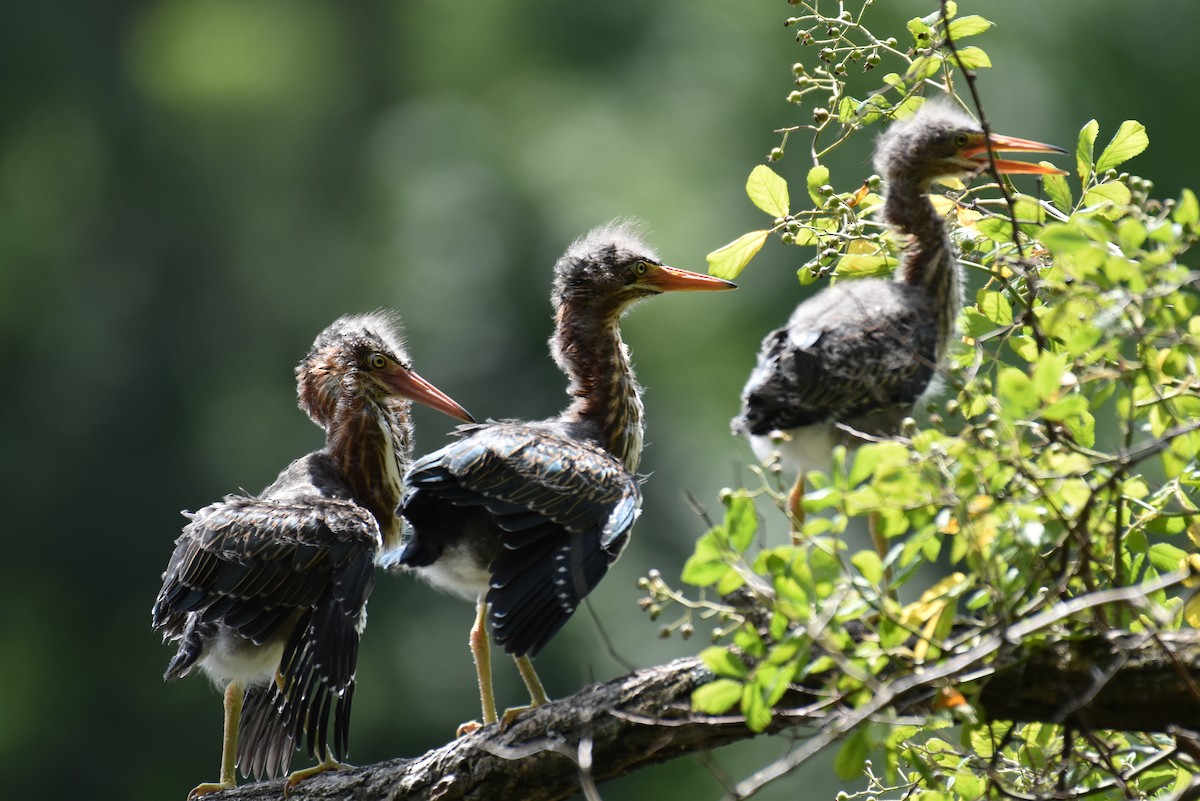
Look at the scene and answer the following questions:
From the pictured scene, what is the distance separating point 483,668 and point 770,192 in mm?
1276

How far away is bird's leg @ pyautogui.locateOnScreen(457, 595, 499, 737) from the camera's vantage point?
3.81 metres

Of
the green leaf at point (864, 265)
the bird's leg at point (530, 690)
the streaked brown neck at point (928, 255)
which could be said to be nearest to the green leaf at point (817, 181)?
the green leaf at point (864, 265)

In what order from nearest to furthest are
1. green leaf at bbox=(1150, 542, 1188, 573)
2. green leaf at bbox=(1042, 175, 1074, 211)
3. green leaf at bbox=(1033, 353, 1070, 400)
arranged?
green leaf at bbox=(1033, 353, 1070, 400) < green leaf at bbox=(1150, 542, 1188, 573) < green leaf at bbox=(1042, 175, 1074, 211)

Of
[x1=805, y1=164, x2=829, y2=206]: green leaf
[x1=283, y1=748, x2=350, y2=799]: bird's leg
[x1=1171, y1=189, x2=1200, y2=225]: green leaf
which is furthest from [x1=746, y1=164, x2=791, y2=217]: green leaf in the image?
[x1=283, y1=748, x2=350, y2=799]: bird's leg

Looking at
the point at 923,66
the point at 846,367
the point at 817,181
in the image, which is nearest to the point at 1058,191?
the point at 923,66

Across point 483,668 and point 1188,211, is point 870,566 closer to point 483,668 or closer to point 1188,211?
point 1188,211

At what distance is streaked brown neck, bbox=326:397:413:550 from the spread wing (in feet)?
1.23

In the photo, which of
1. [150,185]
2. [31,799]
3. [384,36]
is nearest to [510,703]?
[31,799]

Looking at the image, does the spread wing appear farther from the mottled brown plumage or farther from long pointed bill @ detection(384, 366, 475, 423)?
the mottled brown plumage

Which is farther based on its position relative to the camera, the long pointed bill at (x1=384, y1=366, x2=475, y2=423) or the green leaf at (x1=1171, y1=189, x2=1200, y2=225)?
the long pointed bill at (x1=384, y1=366, x2=475, y2=423)

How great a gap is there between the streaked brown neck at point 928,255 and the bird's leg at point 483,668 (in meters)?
1.23

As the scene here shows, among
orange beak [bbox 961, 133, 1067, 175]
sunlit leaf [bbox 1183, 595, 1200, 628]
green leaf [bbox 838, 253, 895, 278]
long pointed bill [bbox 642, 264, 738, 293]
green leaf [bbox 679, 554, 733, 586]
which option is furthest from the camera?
long pointed bill [bbox 642, 264, 738, 293]

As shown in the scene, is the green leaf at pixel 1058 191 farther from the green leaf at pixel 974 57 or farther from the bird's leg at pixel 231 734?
the bird's leg at pixel 231 734

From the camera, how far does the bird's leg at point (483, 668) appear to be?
12.5 ft
